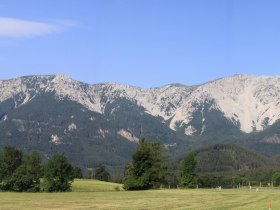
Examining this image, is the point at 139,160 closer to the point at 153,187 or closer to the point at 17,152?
the point at 153,187

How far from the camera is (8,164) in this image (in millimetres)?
150000

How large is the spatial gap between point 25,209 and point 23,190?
82643 mm

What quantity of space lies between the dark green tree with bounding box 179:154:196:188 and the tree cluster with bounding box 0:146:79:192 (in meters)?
29.6

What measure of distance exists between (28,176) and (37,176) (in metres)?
2.74

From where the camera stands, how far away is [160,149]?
14200 cm

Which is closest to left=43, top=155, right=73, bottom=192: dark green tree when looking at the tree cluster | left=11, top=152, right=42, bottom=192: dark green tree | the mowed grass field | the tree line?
the tree cluster

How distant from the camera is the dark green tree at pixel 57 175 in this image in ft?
452

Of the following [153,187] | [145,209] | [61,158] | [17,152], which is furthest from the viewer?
[17,152]

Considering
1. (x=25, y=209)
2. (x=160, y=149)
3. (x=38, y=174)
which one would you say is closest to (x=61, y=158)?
(x=38, y=174)

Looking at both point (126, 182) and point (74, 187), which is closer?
point (126, 182)

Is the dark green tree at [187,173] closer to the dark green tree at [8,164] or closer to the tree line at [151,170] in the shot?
the tree line at [151,170]

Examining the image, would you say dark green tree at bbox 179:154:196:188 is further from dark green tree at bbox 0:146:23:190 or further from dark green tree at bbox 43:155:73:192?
dark green tree at bbox 0:146:23:190

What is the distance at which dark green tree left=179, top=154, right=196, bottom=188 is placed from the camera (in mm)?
140625

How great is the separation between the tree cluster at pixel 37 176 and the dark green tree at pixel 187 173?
2956cm
